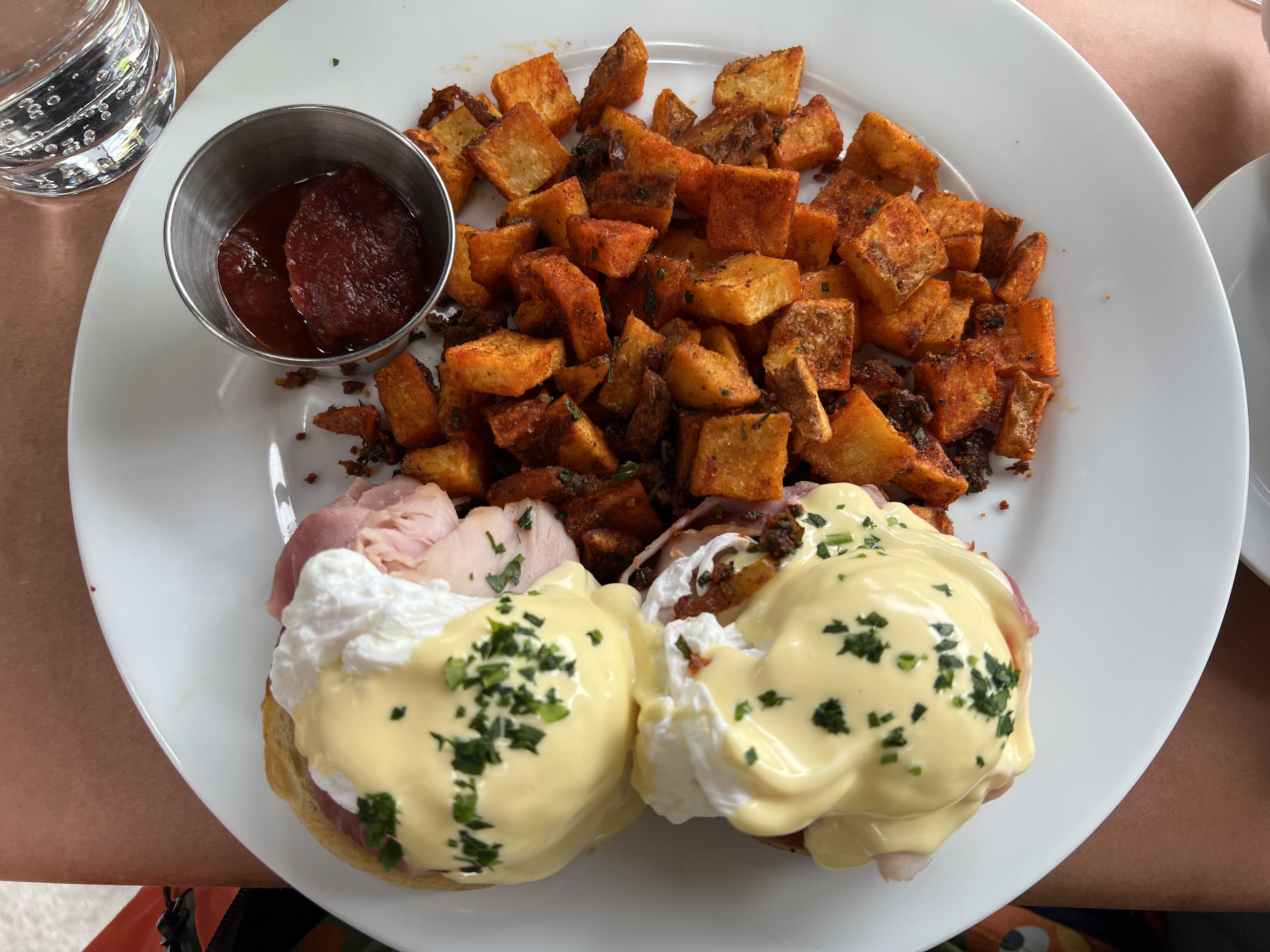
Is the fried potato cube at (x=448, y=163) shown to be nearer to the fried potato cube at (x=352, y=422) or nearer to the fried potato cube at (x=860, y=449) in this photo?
the fried potato cube at (x=352, y=422)

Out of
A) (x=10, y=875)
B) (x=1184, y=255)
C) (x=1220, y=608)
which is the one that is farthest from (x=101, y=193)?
(x=1220, y=608)

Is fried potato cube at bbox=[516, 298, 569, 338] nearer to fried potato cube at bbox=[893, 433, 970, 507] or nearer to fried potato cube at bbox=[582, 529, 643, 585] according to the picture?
fried potato cube at bbox=[582, 529, 643, 585]

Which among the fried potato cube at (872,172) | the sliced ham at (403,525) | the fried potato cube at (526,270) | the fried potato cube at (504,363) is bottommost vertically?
the sliced ham at (403,525)

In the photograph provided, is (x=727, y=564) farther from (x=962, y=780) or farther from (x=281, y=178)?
(x=281, y=178)

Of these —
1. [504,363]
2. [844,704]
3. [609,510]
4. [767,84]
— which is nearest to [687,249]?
[767,84]

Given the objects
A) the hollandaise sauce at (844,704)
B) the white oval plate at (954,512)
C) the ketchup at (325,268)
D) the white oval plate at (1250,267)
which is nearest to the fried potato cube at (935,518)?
the white oval plate at (954,512)

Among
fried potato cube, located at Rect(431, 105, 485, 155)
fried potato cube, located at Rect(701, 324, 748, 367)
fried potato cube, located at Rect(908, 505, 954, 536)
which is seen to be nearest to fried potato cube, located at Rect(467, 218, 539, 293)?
fried potato cube, located at Rect(431, 105, 485, 155)
